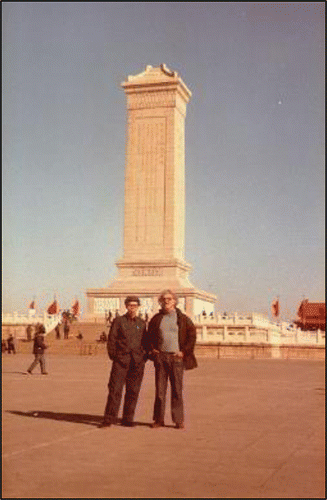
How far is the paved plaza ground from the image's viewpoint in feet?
16.9

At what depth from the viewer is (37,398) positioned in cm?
1238

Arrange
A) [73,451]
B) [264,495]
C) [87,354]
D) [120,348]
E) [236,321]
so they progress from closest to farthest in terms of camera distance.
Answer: [264,495] → [73,451] → [120,348] → [87,354] → [236,321]

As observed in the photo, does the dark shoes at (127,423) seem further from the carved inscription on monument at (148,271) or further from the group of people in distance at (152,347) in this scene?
the carved inscription on monument at (148,271)

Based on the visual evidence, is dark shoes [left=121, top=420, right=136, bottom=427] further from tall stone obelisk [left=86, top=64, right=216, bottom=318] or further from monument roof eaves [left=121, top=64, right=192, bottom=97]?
monument roof eaves [left=121, top=64, right=192, bottom=97]

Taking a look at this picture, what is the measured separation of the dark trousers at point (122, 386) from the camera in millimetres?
8711

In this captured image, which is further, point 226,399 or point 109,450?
point 226,399

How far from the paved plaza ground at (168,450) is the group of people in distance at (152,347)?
533mm

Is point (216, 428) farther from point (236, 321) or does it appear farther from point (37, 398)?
point (236, 321)

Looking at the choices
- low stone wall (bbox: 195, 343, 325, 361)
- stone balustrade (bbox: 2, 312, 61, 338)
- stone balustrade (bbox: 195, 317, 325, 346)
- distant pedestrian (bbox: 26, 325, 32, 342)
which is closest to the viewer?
low stone wall (bbox: 195, 343, 325, 361)

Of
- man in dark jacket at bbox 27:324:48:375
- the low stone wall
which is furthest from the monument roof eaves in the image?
man in dark jacket at bbox 27:324:48:375

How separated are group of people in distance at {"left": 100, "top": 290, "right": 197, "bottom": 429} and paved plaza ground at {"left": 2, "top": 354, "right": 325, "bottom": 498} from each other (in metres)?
0.53

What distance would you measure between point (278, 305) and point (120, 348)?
50.4 meters

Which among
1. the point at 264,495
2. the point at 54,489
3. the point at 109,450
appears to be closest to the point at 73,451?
the point at 109,450

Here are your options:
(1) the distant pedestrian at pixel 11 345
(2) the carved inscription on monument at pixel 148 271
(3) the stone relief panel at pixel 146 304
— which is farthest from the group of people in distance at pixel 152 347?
(2) the carved inscription on monument at pixel 148 271
